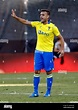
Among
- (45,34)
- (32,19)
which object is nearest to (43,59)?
(45,34)

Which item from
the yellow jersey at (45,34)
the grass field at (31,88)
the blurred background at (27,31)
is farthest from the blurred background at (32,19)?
the yellow jersey at (45,34)

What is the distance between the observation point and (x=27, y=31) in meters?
20.0

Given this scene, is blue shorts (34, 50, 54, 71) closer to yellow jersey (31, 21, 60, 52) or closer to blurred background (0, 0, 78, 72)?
yellow jersey (31, 21, 60, 52)

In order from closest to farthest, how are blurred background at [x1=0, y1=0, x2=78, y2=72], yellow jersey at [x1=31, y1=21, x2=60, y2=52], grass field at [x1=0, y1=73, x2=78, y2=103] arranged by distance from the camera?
grass field at [x1=0, y1=73, x2=78, y2=103]
yellow jersey at [x1=31, y1=21, x2=60, y2=52]
blurred background at [x1=0, y1=0, x2=78, y2=72]

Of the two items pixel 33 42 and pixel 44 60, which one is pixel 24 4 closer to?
pixel 33 42

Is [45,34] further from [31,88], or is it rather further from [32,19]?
[32,19]

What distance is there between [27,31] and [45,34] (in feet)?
25.2

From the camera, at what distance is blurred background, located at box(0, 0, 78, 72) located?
1986cm

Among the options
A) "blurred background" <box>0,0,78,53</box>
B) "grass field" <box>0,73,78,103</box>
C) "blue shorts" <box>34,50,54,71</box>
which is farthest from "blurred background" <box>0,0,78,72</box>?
"blue shorts" <box>34,50,54,71</box>

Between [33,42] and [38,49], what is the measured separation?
7524mm

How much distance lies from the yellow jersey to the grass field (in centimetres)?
106

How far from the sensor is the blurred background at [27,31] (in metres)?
19.9

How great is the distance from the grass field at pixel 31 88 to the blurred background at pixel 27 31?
0.70m

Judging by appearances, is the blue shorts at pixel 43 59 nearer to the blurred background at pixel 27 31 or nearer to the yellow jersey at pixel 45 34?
the yellow jersey at pixel 45 34
